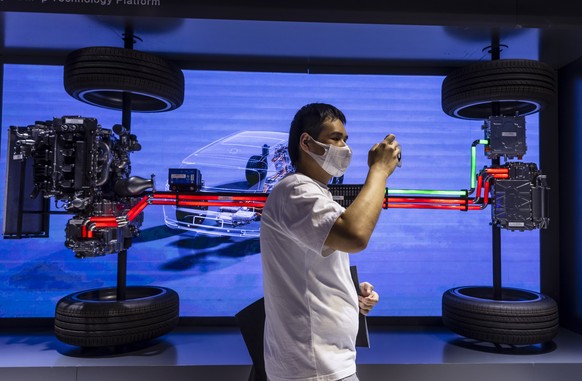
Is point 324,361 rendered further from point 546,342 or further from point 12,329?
point 12,329

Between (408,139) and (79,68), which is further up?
(79,68)

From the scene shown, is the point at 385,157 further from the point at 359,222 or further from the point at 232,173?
the point at 232,173

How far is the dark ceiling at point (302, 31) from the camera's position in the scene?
263cm

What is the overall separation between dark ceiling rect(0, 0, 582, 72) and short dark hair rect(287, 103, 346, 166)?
56.6 inches

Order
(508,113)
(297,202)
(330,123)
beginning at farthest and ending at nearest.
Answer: (508,113), (330,123), (297,202)

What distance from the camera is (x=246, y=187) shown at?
3.56 metres

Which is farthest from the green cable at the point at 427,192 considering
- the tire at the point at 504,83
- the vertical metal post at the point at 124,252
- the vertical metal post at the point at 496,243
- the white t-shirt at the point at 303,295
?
the vertical metal post at the point at 124,252

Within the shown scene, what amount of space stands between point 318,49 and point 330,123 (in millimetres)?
1970

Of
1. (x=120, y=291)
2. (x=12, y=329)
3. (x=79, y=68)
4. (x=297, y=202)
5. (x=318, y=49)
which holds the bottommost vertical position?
(x=12, y=329)

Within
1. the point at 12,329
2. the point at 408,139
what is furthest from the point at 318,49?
the point at 12,329

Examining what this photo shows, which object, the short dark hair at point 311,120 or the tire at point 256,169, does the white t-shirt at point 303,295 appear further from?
the tire at point 256,169

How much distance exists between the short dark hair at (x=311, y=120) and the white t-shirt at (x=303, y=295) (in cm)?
21

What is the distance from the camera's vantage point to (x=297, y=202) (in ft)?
4.14

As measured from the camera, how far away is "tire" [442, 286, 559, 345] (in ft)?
8.91
